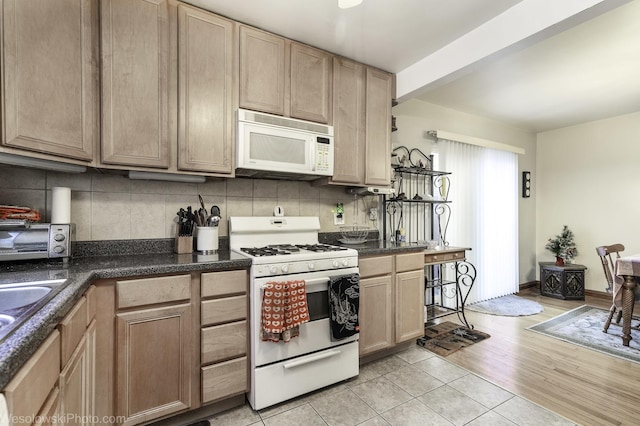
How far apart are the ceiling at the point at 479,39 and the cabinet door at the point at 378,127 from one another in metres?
0.14

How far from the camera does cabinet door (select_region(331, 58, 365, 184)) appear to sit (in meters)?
2.50

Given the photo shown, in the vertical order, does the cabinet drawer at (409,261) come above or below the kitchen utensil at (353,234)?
below

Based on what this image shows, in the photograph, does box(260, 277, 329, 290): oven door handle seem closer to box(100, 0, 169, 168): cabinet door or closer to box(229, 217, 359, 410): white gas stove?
box(229, 217, 359, 410): white gas stove

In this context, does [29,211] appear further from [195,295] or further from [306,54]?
[306,54]

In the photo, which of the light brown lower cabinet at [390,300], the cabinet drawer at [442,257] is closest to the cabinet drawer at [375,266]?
the light brown lower cabinet at [390,300]

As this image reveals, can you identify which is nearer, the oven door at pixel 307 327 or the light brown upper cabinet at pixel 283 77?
the oven door at pixel 307 327

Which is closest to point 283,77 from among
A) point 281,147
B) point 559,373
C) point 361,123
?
point 281,147

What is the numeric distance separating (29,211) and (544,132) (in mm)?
6558

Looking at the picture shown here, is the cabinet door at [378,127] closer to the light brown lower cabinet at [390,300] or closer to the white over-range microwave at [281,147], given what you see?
the white over-range microwave at [281,147]

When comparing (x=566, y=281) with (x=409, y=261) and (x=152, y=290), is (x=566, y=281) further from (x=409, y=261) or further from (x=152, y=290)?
(x=152, y=290)

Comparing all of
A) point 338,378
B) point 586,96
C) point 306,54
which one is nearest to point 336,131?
point 306,54

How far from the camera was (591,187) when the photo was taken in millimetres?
4449

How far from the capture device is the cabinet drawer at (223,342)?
Result: 5.57ft

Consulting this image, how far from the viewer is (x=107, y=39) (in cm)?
169
